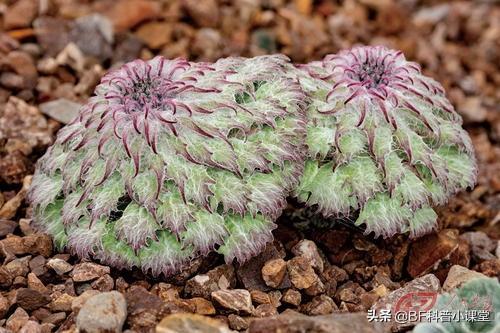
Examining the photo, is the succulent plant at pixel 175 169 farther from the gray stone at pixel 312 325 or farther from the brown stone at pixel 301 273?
the gray stone at pixel 312 325

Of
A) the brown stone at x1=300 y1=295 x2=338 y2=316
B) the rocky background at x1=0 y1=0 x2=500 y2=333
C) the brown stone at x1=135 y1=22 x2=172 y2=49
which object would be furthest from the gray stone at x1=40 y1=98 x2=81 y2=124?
the brown stone at x1=300 y1=295 x2=338 y2=316

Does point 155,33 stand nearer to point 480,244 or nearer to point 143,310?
point 480,244

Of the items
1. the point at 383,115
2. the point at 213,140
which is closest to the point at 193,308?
the point at 213,140

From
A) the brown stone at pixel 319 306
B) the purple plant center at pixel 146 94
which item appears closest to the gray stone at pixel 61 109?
the purple plant center at pixel 146 94

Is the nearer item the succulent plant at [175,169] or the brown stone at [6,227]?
the succulent plant at [175,169]

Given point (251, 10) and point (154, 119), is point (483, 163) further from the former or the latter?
point (154, 119)

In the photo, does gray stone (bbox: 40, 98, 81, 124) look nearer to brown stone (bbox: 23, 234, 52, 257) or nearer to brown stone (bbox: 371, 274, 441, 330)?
brown stone (bbox: 23, 234, 52, 257)
